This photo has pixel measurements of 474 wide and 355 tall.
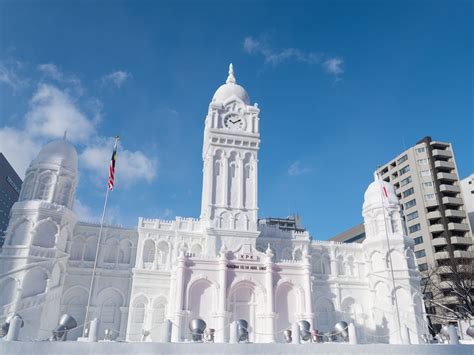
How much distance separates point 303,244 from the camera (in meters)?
46.7

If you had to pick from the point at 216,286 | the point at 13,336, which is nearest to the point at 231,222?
the point at 216,286

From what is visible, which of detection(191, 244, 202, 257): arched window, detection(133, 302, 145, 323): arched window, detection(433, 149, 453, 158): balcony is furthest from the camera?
detection(433, 149, 453, 158): balcony

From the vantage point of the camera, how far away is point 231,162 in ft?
150

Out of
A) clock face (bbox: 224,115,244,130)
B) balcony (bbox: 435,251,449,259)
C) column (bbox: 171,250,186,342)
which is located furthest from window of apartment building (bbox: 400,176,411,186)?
column (bbox: 171,250,186,342)

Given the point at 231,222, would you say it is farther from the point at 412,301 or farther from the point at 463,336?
the point at 463,336

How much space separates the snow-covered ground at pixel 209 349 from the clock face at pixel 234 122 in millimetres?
31073

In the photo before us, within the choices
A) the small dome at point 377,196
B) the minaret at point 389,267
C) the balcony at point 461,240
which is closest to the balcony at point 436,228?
the balcony at point 461,240

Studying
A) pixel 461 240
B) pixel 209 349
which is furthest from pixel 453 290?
pixel 209 349

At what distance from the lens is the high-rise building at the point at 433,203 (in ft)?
211

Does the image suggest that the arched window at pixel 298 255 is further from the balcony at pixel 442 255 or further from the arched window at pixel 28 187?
the balcony at pixel 442 255

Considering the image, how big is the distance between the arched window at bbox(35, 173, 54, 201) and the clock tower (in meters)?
16.8

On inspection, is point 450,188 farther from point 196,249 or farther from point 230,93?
point 196,249

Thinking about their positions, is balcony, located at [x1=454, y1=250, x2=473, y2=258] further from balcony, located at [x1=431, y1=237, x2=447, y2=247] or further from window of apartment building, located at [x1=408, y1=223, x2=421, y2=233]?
window of apartment building, located at [x1=408, y1=223, x2=421, y2=233]

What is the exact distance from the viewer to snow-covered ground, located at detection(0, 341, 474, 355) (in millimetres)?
18172
